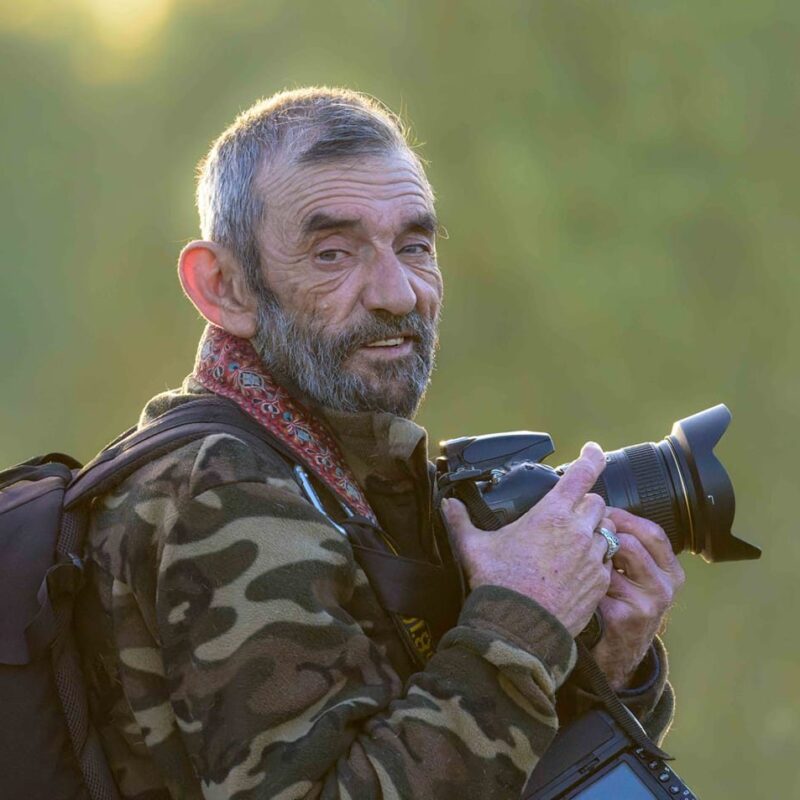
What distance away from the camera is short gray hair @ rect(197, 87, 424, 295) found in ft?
6.35

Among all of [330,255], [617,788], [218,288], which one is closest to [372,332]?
[330,255]

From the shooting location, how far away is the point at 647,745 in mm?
1604

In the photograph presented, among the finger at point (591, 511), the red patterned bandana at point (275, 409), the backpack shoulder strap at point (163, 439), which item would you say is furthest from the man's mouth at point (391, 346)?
the finger at point (591, 511)

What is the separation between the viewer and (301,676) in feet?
4.75

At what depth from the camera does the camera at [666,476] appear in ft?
6.10

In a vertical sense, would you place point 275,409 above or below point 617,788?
above

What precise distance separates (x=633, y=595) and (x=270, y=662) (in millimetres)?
625

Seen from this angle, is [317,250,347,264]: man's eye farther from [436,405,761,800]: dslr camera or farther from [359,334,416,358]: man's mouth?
[436,405,761,800]: dslr camera

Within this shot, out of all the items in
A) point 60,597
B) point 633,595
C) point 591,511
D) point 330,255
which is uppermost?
point 330,255

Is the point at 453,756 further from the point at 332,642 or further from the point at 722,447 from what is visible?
the point at 722,447

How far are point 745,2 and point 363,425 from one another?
256 inches

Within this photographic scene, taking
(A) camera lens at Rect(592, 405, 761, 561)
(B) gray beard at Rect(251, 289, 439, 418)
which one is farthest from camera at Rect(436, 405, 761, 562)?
(B) gray beard at Rect(251, 289, 439, 418)

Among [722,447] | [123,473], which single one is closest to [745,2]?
[722,447]

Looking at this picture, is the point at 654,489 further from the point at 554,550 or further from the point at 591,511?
the point at 554,550
